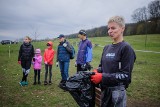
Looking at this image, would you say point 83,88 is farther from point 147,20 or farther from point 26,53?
point 147,20

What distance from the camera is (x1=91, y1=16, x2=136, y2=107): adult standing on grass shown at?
266 cm

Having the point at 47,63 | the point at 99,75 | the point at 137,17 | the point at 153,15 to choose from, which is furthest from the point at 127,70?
the point at 137,17

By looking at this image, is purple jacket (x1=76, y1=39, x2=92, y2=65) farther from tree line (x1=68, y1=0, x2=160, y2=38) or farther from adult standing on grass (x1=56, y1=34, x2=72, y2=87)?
tree line (x1=68, y1=0, x2=160, y2=38)

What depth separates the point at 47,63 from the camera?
953cm

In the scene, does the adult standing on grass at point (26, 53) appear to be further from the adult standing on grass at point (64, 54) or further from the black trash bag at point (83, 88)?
the black trash bag at point (83, 88)

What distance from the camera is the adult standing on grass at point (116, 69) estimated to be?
2.66 m

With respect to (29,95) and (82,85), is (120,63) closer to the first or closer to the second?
(82,85)

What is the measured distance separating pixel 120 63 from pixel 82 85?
668 millimetres

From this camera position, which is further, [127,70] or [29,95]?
[29,95]

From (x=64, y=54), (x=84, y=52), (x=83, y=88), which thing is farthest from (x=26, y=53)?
(x=83, y=88)

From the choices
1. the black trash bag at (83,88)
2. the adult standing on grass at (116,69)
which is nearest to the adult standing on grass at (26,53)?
the black trash bag at (83,88)

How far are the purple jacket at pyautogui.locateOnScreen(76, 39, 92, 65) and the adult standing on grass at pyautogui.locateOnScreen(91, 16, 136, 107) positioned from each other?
460 centimetres

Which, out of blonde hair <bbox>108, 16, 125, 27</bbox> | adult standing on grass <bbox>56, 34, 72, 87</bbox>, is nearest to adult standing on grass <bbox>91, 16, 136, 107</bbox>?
blonde hair <bbox>108, 16, 125, 27</bbox>

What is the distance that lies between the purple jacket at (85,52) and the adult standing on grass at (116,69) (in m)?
4.60
